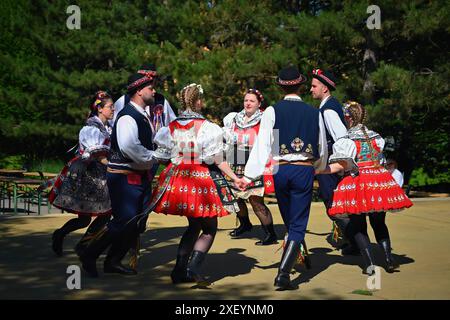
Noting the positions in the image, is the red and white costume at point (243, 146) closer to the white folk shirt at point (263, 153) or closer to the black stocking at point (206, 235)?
the black stocking at point (206, 235)

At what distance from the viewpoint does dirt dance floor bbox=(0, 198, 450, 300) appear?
268 inches

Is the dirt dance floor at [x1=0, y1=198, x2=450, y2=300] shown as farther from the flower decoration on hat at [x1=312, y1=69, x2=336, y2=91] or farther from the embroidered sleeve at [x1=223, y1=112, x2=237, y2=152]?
the flower decoration on hat at [x1=312, y1=69, x2=336, y2=91]

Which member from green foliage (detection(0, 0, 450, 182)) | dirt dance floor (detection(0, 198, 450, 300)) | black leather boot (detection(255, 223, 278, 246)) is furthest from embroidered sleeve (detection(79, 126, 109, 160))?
green foliage (detection(0, 0, 450, 182))

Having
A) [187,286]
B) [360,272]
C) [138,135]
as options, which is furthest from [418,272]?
[138,135]

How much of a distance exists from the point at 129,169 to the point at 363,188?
94.1 inches

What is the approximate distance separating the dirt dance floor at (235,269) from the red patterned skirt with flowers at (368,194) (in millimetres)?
682

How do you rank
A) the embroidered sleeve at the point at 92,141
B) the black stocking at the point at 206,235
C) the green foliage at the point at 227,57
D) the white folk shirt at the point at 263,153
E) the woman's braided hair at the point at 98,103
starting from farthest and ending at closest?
the green foliage at the point at 227,57 < the woman's braided hair at the point at 98,103 < the embroidered sleeve at the point at 92,141 < the black stocking at the point at 206,235 < the white folk shirt at the point at 263,153

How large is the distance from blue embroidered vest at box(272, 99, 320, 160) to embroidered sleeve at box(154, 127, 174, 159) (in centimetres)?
100

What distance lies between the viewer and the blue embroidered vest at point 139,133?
23.8ft

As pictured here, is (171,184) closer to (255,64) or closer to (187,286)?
(187,286)

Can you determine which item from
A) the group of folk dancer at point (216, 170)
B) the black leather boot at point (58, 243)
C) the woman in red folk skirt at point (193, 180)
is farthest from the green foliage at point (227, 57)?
the woman in red folk skirt at point (193, 180)

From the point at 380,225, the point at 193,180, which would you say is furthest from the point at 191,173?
the point at 380,225

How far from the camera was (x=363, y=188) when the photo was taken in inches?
306

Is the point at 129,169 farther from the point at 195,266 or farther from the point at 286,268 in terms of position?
the point at 286,268
